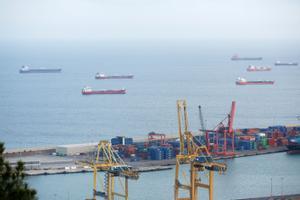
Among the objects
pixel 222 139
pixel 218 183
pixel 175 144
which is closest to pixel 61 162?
pixel 175 144

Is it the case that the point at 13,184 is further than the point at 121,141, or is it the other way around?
the point at 121,141

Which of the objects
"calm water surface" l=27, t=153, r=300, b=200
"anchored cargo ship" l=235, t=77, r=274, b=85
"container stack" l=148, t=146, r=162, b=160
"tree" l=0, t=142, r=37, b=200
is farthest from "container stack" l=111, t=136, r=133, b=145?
"anchored cargo ship" l=235, t=77, r=274, b=85

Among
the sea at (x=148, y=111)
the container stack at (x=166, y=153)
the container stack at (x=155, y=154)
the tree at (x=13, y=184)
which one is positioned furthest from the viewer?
the container stack at (x=166, y=153)

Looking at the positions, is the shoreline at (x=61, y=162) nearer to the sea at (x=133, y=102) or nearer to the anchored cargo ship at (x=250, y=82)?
the sea at (x=133, y=102)

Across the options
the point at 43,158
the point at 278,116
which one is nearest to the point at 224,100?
the point at 278,116

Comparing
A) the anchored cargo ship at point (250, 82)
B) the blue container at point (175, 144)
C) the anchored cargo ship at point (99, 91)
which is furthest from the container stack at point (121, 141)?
the anchored cargo ship at point (250, 82)

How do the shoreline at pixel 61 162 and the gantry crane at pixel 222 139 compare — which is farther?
the gantry crane at pixel 222 139

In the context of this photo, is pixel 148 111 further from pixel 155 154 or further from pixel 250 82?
pixel 250 82

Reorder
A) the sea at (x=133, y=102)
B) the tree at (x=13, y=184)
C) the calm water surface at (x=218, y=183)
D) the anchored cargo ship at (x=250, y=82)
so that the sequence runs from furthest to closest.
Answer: the anchored cargo ship at (x=250, y=82) < the sea at (x=133, y=102) < the calm water surface at (x=218, y=183) < the tree at (x=13, y=184)
